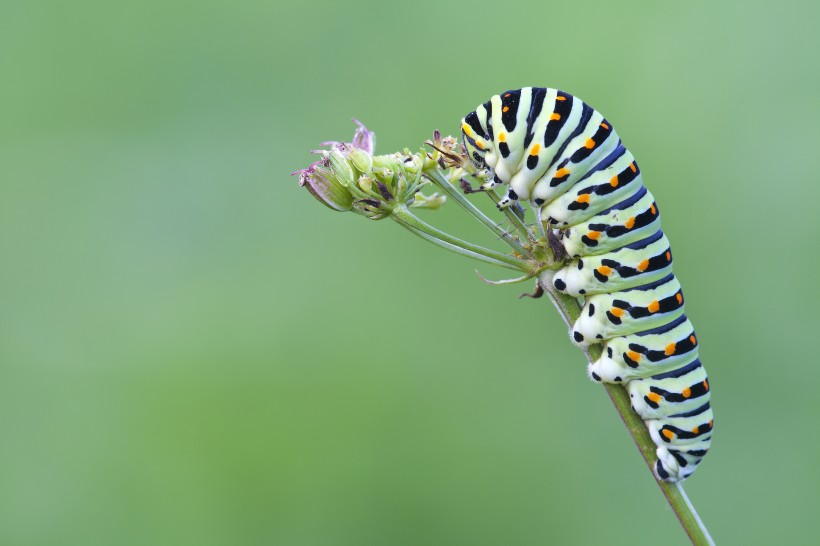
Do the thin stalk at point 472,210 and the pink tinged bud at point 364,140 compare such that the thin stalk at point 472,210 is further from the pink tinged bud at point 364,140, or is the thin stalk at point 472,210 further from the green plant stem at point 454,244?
the pink tinged bud at point 364,140

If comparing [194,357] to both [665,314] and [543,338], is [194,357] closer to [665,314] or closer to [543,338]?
[543,338]

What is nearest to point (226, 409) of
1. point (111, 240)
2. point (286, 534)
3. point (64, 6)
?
point (286, 534)

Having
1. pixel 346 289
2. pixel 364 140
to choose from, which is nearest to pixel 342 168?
pixel 364 140

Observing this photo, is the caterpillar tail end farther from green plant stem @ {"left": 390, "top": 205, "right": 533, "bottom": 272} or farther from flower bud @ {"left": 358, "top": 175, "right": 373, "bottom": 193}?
flower bud @ {"left": 358, "top": 175, "right": 373, "bottom": 193}

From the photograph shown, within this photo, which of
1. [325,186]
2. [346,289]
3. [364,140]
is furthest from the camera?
[346,289]

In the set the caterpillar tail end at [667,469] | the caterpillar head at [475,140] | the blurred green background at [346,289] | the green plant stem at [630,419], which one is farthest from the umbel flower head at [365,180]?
the blurred green background at [346,289]

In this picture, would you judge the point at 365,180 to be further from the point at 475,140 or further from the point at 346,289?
the point at 346,289

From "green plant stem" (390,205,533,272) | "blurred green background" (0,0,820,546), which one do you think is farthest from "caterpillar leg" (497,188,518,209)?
"blurred green background" (0,0,820,546)
